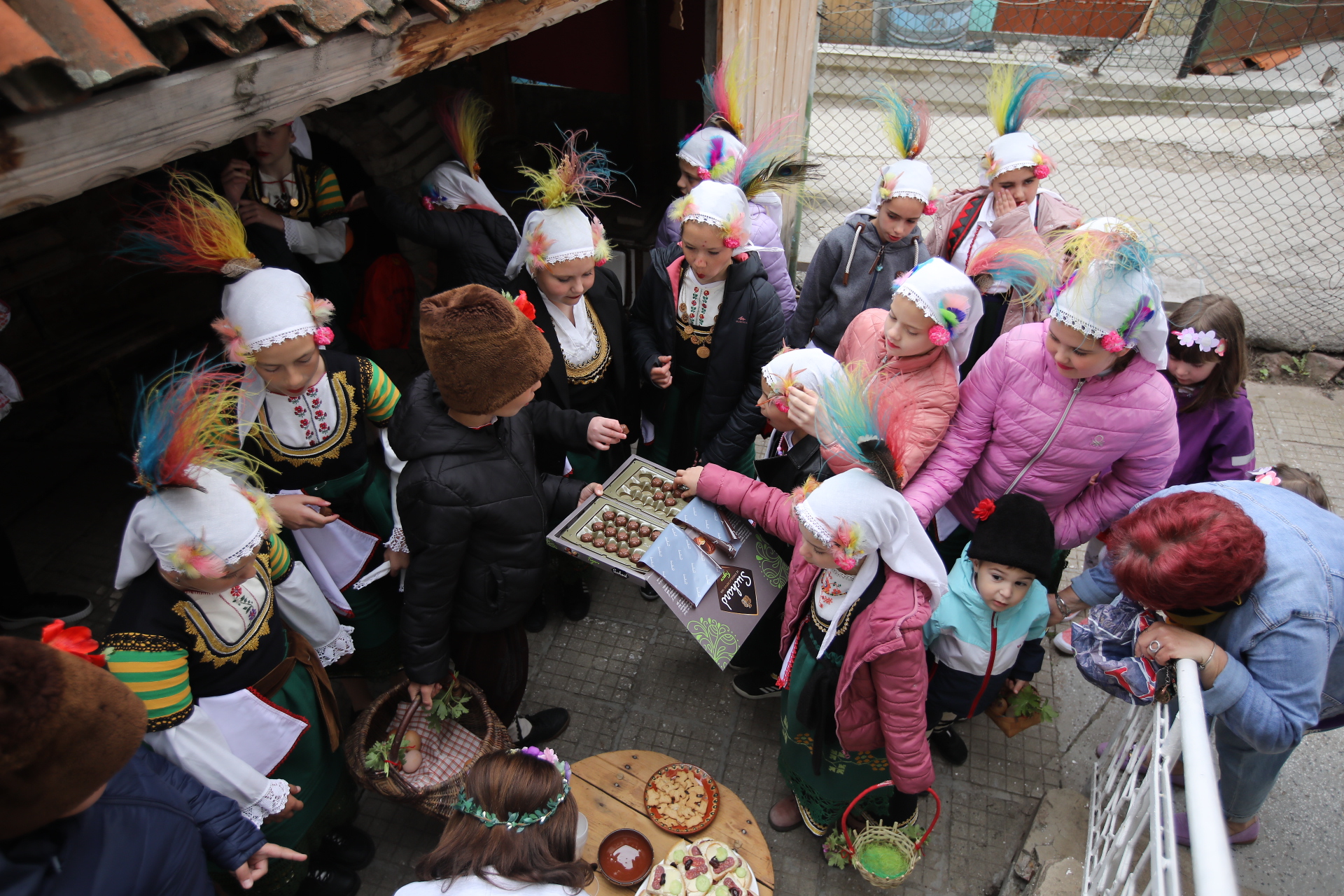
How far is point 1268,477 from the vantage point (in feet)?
8.56

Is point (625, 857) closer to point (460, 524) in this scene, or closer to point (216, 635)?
point (460, 524)

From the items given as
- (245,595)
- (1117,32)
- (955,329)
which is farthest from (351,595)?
(1117,32)

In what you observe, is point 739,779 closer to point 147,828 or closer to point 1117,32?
point 147,828

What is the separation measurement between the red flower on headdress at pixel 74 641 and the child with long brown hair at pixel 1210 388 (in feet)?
11.3

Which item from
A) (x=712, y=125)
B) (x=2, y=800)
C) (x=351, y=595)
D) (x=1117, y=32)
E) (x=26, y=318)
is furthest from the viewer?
(x=1117, y=32)

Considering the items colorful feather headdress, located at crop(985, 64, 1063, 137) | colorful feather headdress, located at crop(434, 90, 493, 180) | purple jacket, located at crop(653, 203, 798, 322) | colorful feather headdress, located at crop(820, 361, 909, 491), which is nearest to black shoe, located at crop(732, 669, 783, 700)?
colorful feather headdress, located at crop(820, 361, 909, 491)

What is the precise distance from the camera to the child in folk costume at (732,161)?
394cm

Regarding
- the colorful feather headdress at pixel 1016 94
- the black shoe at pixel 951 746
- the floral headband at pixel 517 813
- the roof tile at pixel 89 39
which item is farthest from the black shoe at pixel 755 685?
the colorful feather headdress at pixel 1016 94

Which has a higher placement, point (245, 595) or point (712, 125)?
point (712, 125)

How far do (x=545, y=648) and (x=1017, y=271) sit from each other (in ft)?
8.98

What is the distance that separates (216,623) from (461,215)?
2.41 m

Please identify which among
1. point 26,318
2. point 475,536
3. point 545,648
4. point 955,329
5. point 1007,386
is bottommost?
point 545,648

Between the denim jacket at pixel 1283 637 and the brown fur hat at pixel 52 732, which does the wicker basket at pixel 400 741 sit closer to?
the brown fur hat at pixel 52 732

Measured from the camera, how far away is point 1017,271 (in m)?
3.02
